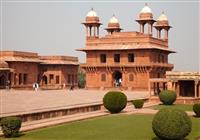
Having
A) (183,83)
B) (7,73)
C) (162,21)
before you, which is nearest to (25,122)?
(183,83)

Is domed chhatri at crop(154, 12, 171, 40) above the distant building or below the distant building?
above

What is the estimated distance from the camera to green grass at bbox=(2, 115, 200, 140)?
51.0ft

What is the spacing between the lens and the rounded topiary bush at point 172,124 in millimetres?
14031

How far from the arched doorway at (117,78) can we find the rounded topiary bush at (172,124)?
105 feet

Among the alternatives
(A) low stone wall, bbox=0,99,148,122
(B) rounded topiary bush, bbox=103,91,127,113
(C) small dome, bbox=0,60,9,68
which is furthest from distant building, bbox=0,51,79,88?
(B) rounded topiary bush, bbox=103,91,127,113

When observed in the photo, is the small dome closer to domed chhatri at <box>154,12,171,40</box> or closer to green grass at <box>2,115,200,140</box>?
domed chhatri at <box>154,12,171,40</box>

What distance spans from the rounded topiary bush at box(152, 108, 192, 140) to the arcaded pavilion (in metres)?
29.4

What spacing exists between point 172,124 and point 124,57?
104 feet

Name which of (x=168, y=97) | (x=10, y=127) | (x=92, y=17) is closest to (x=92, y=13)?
(x=92, y=17)

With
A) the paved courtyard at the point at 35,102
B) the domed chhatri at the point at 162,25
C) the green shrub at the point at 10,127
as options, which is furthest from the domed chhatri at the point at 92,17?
the green shrub at the point at 10,127

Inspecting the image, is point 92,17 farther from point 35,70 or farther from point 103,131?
point 103,131

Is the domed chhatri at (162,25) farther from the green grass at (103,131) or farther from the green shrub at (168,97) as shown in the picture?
the green grass at (103,131)

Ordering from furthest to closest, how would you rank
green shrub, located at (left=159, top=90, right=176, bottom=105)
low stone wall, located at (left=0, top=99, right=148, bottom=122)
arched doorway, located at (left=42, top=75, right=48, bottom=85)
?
arched doorway, located at (left=42, top=75, right=48, bottom=85), green shrub, located at (left=159, top=90, right=176, bottom=105), low stone wall, located at (left=0, top=99, right=148, bottom=122)

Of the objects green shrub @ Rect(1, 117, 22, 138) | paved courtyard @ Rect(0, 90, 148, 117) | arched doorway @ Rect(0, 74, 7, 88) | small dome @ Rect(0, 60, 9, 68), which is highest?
small dome @ Rect(0, 60, 9, 68)
